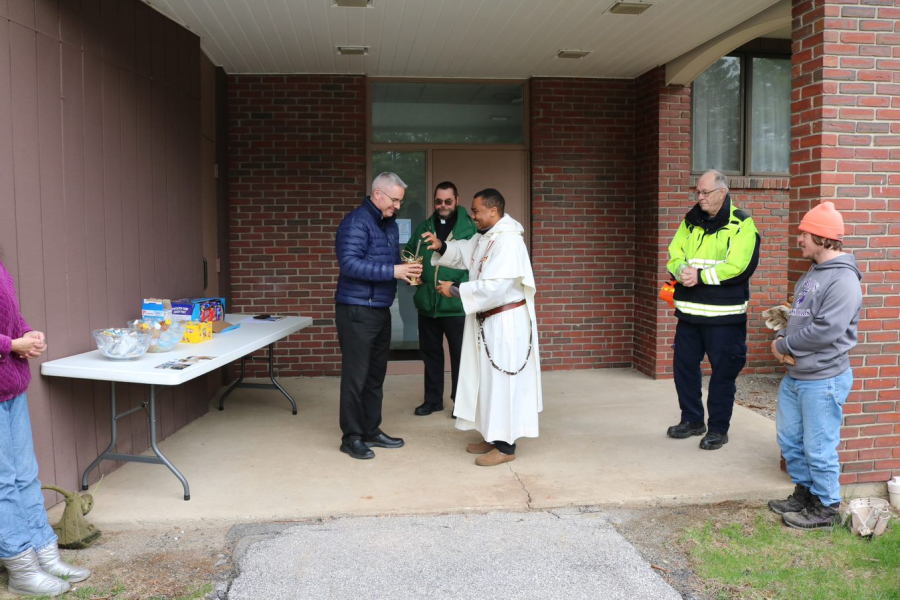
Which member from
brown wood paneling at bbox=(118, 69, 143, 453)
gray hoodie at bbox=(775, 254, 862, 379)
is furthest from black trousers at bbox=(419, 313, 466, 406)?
gray hoodie at bbox=(775, 254, 862, 379)

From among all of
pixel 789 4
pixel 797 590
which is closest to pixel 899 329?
pixel 797 590

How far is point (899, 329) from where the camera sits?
462cm

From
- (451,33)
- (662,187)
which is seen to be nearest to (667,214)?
(662,187)

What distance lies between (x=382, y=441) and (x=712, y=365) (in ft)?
7.90

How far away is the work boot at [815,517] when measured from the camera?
411cm

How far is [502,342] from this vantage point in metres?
4.97

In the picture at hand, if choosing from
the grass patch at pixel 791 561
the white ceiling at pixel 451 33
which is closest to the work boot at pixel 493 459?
the grass patch at pixel 791 561

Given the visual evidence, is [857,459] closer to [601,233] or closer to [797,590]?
[797,590]

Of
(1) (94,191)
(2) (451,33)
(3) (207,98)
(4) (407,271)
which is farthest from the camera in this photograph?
(3) (207,98)

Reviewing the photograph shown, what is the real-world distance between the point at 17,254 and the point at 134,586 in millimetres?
1783

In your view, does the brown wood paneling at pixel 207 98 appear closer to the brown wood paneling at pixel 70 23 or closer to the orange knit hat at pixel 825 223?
the brown wood paneling at pixel 70 23

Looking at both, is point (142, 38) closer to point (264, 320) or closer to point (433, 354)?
point (264, 320)

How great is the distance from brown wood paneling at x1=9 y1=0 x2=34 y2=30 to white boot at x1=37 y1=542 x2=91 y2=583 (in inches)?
103

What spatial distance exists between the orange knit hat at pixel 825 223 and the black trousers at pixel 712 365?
1268 mm
